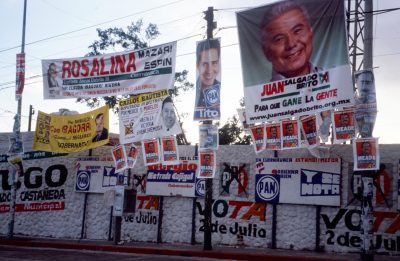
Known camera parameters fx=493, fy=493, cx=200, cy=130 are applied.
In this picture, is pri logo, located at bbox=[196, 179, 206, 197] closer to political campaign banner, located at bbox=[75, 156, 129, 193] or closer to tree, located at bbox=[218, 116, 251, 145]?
political campaign banner, located at bbox=[75, 156, 129, 193]

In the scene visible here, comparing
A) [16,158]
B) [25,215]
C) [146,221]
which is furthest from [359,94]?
[25,215]

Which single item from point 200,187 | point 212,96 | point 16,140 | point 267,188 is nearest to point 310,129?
point 267,188

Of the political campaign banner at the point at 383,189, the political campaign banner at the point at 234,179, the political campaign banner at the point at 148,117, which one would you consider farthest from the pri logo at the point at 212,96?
the political campaign banner at the point at 383,189

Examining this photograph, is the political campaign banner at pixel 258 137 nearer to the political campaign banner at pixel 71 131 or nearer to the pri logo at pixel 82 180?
the political campaign banner at pixel 71 131

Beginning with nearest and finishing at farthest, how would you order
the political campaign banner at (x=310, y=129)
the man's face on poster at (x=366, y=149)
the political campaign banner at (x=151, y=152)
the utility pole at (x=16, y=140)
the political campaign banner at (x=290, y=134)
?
1. the man's face on poster at (x=366, y=149)
2. the political campaign banner at (x=310, y=129)
3. the political campaign banner at (x=290, y=134)
4. the political campaign banner at (x=151, y=152)
5. the utility pole at (x=16, y=140)

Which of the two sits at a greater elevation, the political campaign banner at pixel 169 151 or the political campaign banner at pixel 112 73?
the political campaign banner at pixel 112 73

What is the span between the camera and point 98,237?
1742cm

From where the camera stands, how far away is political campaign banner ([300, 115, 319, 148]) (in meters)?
13.1

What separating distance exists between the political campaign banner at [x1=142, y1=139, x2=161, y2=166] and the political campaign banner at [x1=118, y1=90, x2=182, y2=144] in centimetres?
19

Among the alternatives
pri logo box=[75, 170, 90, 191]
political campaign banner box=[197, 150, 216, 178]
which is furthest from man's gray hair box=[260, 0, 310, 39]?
pri logo box=[75, 170, 90, 191]

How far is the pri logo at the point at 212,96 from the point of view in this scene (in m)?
14.6

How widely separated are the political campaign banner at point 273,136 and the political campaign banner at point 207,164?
1.64 m

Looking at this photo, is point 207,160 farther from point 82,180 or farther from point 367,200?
point 82,180

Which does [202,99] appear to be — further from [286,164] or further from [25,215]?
[25,215]
